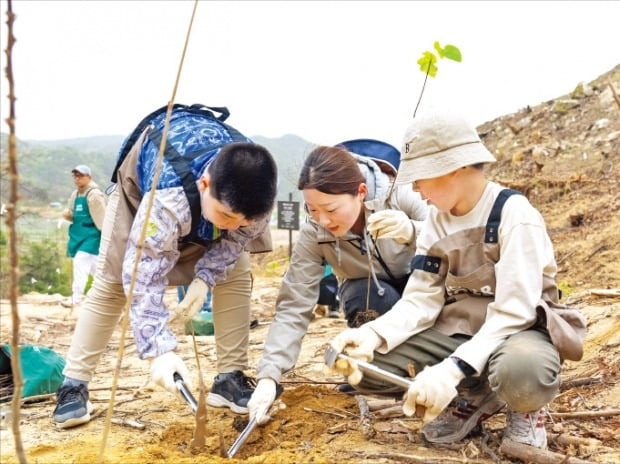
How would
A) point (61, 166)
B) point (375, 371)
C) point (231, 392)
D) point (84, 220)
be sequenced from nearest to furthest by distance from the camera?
point (375, 371) < point (231, 392) < point (84, 220) < point (61, 166)

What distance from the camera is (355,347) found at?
217cm

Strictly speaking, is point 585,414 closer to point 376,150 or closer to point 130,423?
point 376,150

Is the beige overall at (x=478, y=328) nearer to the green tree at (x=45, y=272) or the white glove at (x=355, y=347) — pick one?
the white glove at (x=355, y=347)

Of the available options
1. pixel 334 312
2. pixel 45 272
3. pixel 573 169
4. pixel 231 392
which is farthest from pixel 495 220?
pixel 45 272

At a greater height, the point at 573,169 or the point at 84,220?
the point at 573,169

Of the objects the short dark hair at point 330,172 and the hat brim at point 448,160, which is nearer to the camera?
the hat brim at point 448,160

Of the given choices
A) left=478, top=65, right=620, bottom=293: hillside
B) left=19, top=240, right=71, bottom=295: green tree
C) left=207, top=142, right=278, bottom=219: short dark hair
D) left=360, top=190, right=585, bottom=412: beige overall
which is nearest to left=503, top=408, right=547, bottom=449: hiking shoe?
left=360, top=190, right=585, bottom=412: beige overall

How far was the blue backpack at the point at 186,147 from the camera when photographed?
2414mm

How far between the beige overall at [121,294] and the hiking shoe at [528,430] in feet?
4.39

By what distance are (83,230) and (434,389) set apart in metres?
5.40

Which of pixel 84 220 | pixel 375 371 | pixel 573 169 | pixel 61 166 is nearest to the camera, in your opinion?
pixel 375 371

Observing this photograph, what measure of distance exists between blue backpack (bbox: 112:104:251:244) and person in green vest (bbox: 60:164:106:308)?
374cm

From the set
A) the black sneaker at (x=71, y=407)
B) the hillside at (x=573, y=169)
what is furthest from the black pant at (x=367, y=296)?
the hillside at (x=573, y=169)

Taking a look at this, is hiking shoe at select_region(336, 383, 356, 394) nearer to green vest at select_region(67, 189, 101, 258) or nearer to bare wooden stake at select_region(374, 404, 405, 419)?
bare wooden stake at select_region(374, 404, 405, 419)
